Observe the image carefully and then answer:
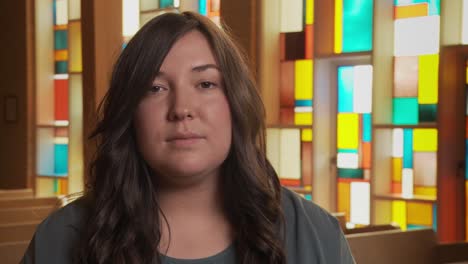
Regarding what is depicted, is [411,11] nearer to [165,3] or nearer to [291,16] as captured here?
[291,16]

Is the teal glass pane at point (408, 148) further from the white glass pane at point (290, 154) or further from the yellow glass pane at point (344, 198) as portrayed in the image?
the white glass pane at point (290, 154)

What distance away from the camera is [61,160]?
30.9 feet

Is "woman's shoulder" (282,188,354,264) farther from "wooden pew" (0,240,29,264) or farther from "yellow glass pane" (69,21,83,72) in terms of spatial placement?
"yellow glass pane" (69,21,83,72)

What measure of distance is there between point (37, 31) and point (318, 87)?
4962 millimetres

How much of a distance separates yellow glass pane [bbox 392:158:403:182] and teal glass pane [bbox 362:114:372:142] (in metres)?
0.28

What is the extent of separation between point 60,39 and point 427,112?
570 cm

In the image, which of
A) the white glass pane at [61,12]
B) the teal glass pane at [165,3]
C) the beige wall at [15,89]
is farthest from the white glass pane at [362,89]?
the beige wall at [15,89]

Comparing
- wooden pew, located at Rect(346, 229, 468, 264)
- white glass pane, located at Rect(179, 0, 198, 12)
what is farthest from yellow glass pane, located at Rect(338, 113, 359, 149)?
wooden pew, located at Rect(346, 229, 468, 264)

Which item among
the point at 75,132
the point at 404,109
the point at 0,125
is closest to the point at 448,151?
the point at 404,109

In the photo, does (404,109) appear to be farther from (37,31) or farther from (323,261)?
(37,31)

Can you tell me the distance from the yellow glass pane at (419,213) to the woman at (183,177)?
392cm

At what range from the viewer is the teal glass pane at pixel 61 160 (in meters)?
9.32

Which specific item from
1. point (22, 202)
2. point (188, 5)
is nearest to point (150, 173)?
point (22, 202)

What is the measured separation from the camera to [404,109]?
556 centimetres
